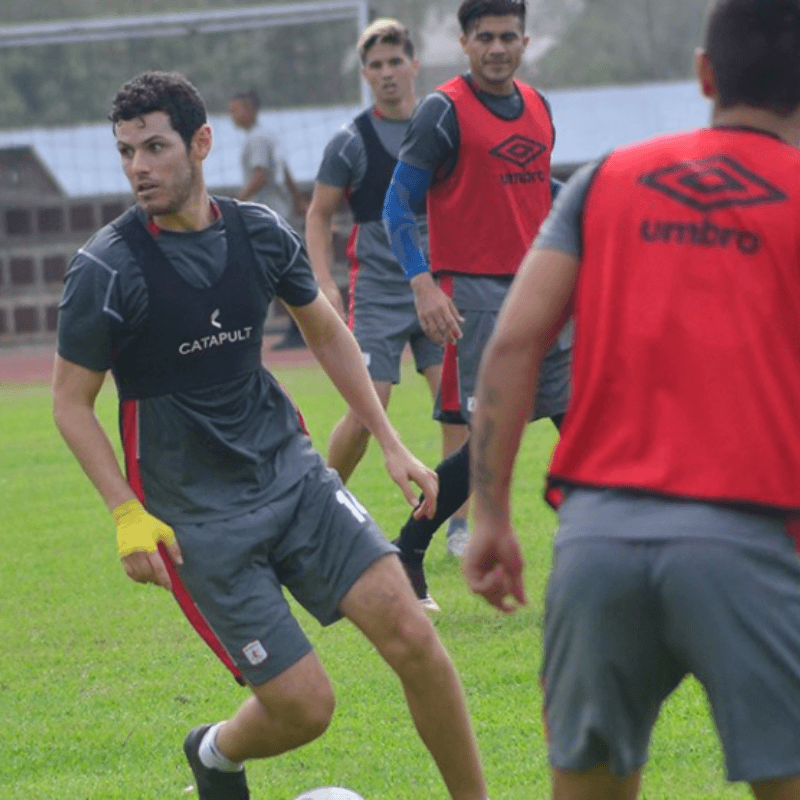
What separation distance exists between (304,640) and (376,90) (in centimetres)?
464

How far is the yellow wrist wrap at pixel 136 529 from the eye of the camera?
453cm

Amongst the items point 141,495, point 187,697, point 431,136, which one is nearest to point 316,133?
point 431,136

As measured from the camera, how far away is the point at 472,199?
732 cm

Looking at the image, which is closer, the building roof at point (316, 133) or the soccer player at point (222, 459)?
the soccer player at point (222, 459)

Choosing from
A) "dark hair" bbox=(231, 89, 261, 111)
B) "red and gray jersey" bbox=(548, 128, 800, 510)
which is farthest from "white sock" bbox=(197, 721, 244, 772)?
"dark hair" bbox=(231, 89, 261, 111)

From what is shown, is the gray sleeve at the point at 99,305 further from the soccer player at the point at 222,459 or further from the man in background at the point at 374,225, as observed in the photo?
the man in background at the point at 374,225

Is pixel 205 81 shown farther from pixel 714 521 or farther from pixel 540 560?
pixel 714 521

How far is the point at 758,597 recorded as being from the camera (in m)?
3.15

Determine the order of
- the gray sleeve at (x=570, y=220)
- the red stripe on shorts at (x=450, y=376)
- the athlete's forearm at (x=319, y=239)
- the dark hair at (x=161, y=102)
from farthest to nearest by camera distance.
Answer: the athlete's forearm at (x=319, y=239), the red stripe on shorts at (x=450, y=376), the dark hair at (x=161, y=102), the gray sleeve at (x=570, y=220)

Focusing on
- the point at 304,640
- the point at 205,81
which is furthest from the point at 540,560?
the point at 205,81

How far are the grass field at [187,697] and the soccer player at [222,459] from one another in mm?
679

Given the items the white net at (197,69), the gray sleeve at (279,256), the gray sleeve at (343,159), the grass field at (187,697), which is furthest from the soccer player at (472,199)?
the white net at (197,69)

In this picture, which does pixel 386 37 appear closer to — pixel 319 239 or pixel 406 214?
pixel 319 239

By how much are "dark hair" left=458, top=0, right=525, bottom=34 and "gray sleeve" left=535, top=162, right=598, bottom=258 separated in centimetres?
426
